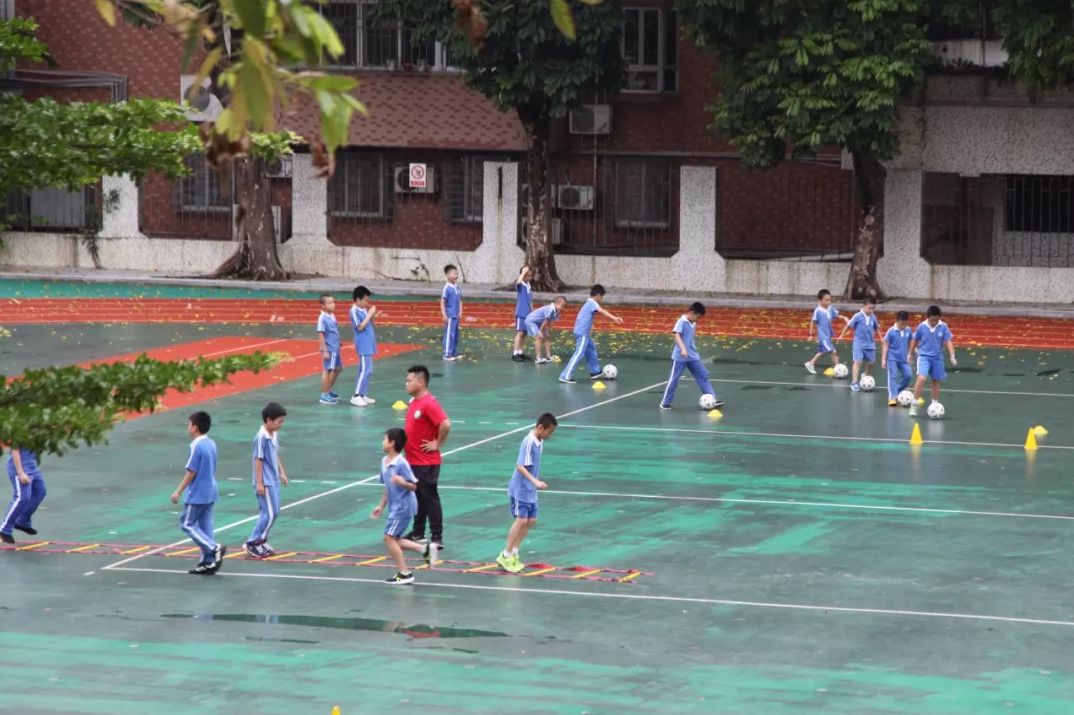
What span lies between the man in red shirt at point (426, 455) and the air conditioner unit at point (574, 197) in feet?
90.4

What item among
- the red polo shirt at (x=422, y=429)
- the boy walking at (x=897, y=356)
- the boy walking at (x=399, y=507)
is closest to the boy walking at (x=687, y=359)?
the boy walking at (x=897, y=356)

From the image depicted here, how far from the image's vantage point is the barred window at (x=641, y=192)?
45438 mm

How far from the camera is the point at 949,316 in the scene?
3931cm

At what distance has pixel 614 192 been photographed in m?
45.4

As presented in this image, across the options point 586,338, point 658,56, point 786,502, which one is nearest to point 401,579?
point 786,502

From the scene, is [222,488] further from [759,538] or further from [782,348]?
[782,348]

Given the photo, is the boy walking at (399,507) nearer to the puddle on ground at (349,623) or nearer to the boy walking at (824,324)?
the puddle on ground at (349,623)

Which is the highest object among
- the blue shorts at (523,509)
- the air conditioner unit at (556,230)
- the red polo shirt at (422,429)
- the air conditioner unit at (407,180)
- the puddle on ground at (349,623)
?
the air conditioner unit at (407,180)

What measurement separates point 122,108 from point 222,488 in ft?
41.7

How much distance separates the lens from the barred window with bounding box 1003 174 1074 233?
134 ft

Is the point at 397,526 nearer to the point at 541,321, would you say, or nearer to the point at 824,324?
the point at 541,321

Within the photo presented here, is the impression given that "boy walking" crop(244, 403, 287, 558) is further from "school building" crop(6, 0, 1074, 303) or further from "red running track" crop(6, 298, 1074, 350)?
"school building" crop(6, 0, 1074, 303)

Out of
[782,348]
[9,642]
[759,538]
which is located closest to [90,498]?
[9,642]

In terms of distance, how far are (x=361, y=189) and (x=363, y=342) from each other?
826 inches
